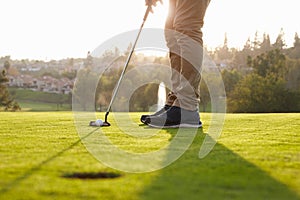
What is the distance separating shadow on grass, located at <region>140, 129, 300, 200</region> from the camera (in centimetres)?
128

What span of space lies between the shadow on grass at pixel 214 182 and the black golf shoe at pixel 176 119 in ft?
5.50

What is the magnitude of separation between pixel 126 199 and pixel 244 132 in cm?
218

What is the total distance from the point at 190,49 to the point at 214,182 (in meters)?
2.46

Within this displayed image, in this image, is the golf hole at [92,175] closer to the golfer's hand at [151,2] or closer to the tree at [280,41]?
the golfer's hand at [151,2]

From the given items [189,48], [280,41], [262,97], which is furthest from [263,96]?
[189,48]

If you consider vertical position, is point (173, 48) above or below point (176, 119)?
above

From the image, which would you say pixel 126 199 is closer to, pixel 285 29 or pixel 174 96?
pixel 174 96

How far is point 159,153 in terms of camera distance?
6.86ft

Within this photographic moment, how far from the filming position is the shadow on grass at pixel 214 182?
50.5 inches

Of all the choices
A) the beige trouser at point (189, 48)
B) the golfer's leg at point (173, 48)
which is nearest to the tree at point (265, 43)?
the golfer's leg at point (173, 48)

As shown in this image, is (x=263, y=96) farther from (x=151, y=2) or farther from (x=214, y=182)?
(x=214, y=182)

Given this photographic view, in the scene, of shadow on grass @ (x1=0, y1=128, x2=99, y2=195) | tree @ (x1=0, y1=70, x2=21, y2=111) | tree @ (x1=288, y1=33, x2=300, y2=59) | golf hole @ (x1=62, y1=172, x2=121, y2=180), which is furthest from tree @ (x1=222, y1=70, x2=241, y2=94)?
golf hole @ (x1=62, y1=172, x2=121, y2=180)

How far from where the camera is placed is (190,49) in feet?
12.4

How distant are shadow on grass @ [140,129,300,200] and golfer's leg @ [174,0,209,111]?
70.8 inches
